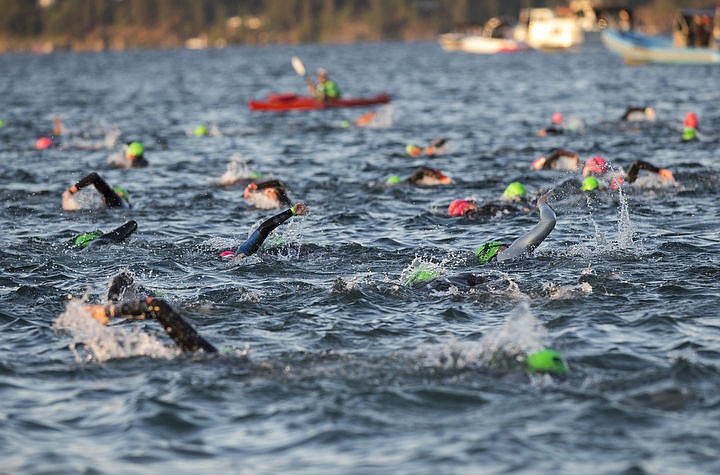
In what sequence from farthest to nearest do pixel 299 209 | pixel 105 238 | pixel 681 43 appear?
pixel 681 43 → pixel 105 238 → pixel 299 209

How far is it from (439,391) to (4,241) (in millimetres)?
9565

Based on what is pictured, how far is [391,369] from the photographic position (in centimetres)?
997

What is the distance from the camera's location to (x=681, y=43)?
71250 mm

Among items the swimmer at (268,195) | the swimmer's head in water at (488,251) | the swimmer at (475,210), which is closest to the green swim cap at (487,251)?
the swimmer's head in water at (488,251)

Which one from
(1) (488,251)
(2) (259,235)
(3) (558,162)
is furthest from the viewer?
(3) (558,162)

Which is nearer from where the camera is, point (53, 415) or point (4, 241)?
point (53, 415)

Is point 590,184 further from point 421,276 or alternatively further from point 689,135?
point 689,135

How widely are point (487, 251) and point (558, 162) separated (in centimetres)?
1015

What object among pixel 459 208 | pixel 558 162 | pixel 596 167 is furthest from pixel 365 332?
pixel 558 162

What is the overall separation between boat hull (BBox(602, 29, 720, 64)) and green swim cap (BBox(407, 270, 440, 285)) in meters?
59.0

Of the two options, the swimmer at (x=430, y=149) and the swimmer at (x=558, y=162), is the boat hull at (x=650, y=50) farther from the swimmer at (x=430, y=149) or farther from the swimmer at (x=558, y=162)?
the swimmer at (x=558, y=162)

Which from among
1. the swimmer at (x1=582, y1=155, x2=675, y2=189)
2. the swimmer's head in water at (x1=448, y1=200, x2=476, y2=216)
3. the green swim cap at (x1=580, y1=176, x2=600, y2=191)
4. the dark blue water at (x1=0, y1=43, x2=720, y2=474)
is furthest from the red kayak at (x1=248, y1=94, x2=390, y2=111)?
the swimmer's head in water at (x1=448, y1=200, x2=476, y2=216)

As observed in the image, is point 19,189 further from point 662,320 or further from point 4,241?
point 662,320

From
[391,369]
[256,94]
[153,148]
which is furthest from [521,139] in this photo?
[256,94]
